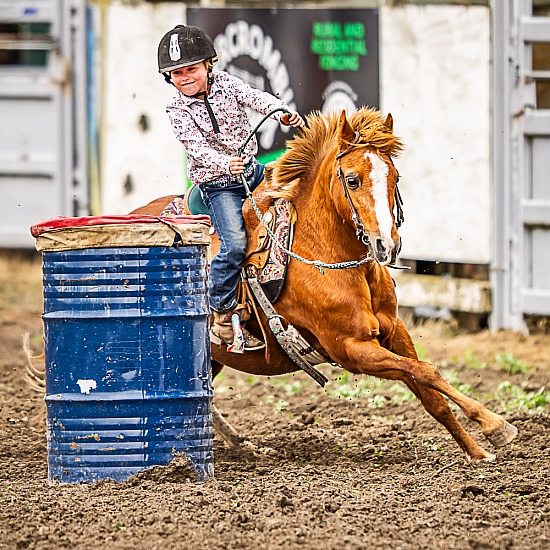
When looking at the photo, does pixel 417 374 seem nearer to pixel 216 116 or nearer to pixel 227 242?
pixel 227 242

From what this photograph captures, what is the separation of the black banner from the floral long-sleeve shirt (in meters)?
4.49

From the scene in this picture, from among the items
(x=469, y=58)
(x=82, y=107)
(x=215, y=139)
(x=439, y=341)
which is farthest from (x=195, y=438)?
(x=82, y=107)

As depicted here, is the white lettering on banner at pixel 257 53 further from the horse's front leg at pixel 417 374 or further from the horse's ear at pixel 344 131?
the horse's front leg at pixel 417 374

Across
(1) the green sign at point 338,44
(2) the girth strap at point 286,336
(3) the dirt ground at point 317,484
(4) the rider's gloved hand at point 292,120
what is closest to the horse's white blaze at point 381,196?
(4) the rider's gloved hand at point 292,120

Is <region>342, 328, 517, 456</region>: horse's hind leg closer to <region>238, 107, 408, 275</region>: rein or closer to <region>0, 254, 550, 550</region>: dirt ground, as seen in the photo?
<region>0, 254, 550, 550</region>: dirt ground

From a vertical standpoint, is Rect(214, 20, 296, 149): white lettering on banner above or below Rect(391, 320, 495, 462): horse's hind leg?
above

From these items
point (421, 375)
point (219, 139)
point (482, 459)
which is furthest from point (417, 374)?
point (219, 139)

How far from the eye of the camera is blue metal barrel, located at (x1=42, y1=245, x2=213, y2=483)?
5.16 meters

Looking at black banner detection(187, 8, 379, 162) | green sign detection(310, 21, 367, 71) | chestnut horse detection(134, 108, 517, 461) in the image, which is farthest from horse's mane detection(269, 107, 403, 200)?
green sign detection(310, 21, 367, 71)

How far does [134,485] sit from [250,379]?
3623mm

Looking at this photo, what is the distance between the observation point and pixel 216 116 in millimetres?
6020

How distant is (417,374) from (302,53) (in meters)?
5.68

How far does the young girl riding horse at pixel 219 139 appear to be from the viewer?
5.88m

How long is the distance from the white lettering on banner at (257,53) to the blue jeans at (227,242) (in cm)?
447
